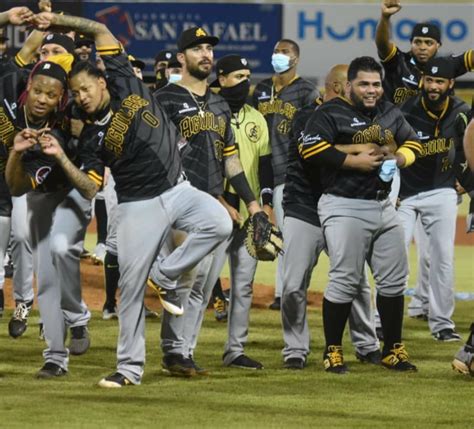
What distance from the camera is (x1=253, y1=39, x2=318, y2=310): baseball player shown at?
37.7ft

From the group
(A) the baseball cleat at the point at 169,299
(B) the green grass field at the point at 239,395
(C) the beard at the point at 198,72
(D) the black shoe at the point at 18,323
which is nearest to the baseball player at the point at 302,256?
(B) the green grass field at the point at 239,395

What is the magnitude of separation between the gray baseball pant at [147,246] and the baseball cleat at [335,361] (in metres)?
1.15

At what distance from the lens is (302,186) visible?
29.2ft

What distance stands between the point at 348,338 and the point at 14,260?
8.77 ft

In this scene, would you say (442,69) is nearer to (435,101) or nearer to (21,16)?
(435,101)

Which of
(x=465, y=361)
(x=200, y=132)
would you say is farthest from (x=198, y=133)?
(x=465, y=361)

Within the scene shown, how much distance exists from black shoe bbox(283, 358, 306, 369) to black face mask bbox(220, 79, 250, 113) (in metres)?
1.78

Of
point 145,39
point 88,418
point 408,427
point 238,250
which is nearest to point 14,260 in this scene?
point 238,250

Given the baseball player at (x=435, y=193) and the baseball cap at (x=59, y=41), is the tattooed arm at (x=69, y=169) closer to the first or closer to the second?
the baseball cap at (x=59, y=41)

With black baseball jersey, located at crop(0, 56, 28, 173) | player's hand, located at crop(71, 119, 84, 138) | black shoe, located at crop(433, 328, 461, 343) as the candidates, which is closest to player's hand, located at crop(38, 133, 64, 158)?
player's hand, located at crop(71, 119, 84, 138)

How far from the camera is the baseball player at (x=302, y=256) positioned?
8.88 metres

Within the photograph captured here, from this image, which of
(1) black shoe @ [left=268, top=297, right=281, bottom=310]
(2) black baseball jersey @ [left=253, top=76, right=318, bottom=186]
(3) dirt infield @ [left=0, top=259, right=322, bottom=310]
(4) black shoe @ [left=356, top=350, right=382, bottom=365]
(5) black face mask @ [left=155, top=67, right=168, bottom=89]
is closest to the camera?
(4) black shoe @ [left=356, top=350, right=382, bottom=365]

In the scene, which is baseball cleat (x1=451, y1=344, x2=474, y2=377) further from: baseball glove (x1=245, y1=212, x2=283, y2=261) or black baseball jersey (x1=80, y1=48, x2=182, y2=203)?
black baseball jersey (x1=80, y1=48, x2=182, y2=203)

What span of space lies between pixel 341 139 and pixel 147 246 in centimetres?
149
